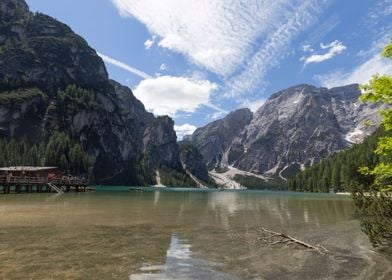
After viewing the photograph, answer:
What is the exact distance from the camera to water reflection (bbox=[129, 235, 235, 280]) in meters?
A: 14.8

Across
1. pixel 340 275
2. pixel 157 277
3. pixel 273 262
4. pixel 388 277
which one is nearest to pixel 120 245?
pixel 157 277

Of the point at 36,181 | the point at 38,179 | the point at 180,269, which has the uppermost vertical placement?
the point at 38,179

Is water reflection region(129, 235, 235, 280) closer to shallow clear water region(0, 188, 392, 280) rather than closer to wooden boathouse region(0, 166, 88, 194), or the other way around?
shallow clear water region(0, 188, 392, 280)

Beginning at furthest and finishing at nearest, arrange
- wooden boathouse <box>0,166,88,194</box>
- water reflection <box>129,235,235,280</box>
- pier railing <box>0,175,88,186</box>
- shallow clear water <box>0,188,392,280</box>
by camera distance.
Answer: wooden boathouse <box>0,166,88,194</box> < pier railing <box>0,175,88,186</box> < shallow clear water <box>0,188,392,280</box> < water reflection <box>129,235,235,280</box>

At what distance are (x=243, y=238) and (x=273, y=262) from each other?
24.5ft

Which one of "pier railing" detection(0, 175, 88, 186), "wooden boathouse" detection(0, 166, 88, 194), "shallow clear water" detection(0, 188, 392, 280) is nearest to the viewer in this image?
"shallow clear water" detection(0, 188, 392, 280)

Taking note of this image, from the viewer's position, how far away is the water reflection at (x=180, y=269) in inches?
582

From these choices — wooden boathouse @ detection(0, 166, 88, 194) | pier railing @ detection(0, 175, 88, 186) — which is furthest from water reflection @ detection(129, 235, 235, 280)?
wooden boathouse @ detection(0, 166, 88, 194)

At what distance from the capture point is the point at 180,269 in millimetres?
16125

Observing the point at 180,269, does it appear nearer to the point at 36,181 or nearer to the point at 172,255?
the point at 172,255

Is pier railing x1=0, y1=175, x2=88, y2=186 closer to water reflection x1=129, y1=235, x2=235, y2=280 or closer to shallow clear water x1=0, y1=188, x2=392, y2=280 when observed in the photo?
shallow clear water x1=0, y1=188, x2=392, y2=280

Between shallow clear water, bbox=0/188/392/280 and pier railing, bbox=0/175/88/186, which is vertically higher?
pier railing, bbox=0/175/88/186

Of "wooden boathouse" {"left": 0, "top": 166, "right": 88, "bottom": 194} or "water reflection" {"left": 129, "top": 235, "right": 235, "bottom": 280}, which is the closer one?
"water reflection" {"left": 129, "top": 235, "right": 235, "bottom": 280}

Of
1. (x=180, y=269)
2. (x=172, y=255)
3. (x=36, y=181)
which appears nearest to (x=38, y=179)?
(x=36, y=181)
